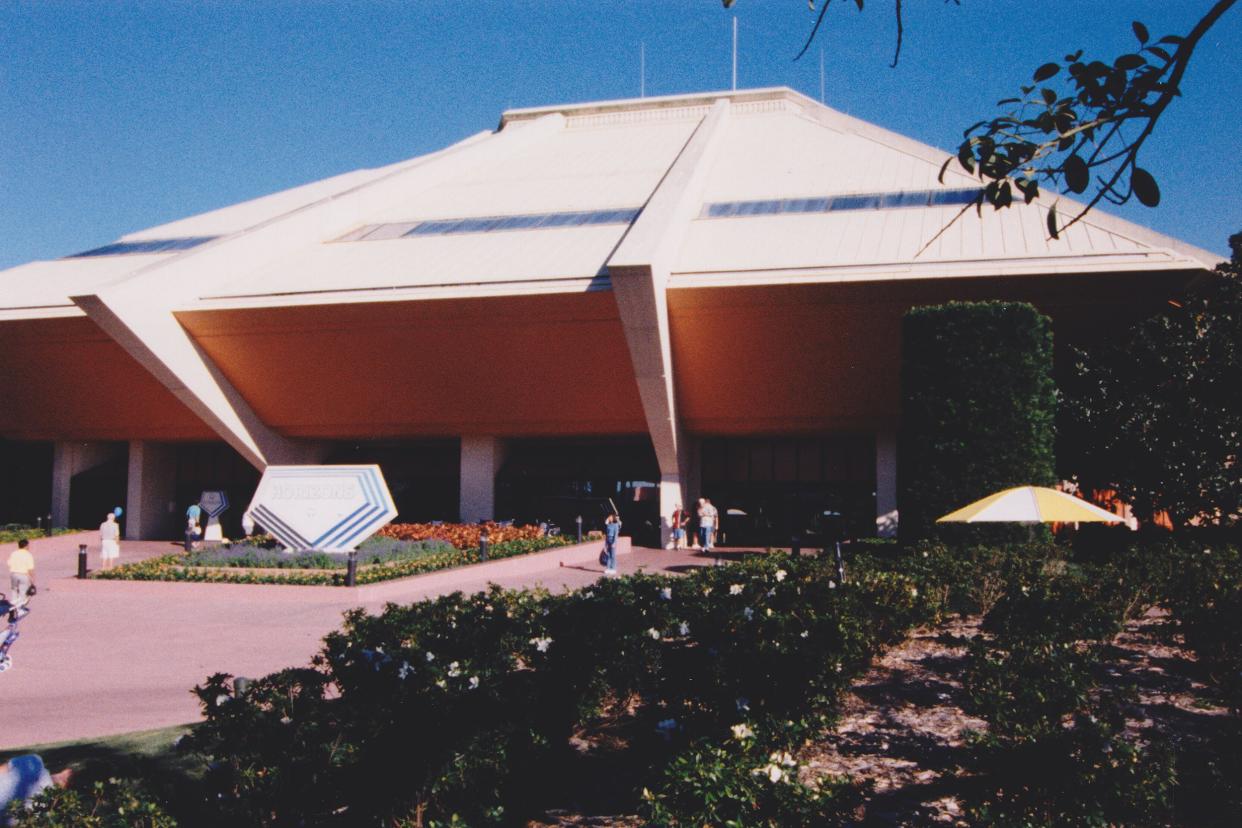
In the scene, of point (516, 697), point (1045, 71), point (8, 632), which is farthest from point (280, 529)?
point (1045, 71)

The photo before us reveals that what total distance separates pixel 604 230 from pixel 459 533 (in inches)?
338

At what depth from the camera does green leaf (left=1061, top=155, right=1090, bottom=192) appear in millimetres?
3008

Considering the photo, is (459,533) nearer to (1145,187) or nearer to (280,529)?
(280,529)

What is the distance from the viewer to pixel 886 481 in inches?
968

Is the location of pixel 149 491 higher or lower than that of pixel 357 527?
higher

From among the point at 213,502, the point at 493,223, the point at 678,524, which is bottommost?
the point at 678,524

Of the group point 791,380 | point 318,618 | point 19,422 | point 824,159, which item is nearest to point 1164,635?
point 318,618

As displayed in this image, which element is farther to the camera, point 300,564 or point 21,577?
point 300,564

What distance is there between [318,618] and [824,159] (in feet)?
74.0

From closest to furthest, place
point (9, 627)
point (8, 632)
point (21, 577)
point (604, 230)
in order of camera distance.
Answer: point (8, 632)
point (9, 627)
point (21, 577)
point (604, 230)

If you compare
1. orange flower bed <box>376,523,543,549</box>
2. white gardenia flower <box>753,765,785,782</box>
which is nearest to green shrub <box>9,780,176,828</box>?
white gardenia flower <box>753,765,785,782</box>

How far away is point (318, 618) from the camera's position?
12938mm

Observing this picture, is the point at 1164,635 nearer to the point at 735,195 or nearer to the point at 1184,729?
the point at 1184,729

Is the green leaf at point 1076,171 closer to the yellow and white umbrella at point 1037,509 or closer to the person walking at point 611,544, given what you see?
the yellow and white umbrella at point 1037,509
